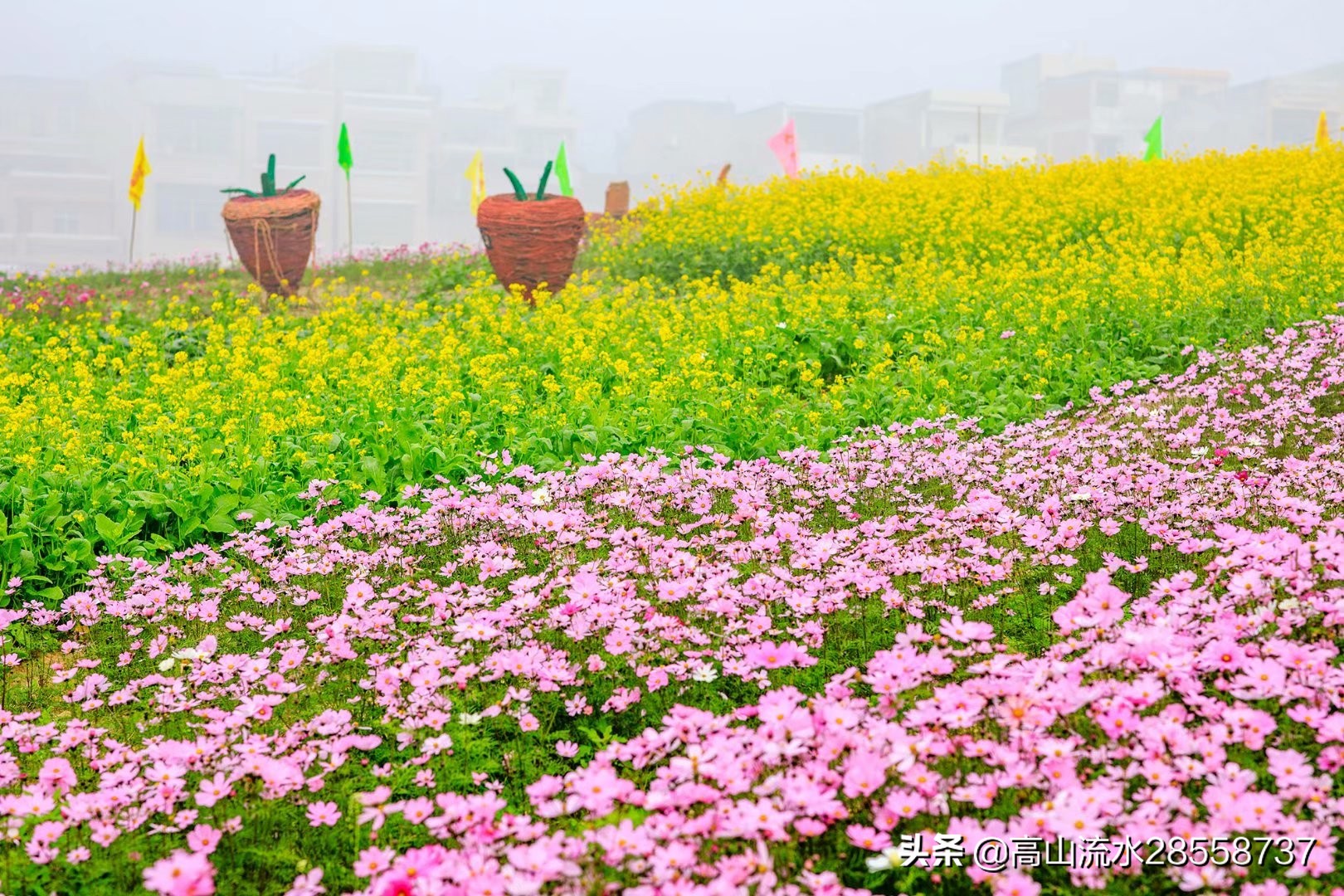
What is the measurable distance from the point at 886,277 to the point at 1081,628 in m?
12.1

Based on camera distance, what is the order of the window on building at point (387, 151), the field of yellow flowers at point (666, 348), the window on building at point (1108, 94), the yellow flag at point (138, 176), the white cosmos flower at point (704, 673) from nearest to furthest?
the white cosmos flower at point (704, 673) → the field of yellow flowers at point (666, 348) → the yellow flag at point (138, 176) → the window on building at point (387, 151) → the window on building at point (1108, 94)

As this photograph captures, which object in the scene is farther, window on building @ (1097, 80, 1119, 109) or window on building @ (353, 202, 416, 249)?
window on building @ (1097, 80, 1119, 109)

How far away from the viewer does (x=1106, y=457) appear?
595 cm

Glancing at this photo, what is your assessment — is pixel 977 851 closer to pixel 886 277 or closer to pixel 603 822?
pixel 603 822

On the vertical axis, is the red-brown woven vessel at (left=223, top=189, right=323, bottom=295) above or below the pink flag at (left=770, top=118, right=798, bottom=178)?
below

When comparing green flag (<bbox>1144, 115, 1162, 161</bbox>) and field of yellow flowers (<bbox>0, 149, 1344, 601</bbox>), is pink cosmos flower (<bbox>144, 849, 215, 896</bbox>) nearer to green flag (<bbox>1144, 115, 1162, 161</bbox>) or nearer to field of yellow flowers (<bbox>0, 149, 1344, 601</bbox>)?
field of yellow flowers (<bbox>0, 149, 1344, 601</bbox>)

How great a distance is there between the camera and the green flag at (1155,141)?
21531mm

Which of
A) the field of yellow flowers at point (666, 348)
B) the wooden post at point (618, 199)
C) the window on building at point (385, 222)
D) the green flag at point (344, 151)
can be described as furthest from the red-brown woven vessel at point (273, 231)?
the window on building at point (385, 222)

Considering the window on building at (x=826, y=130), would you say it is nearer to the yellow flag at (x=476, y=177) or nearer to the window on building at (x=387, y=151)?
the window on building at (x=387, y=151)

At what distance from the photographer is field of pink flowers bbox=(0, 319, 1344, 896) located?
235 cm

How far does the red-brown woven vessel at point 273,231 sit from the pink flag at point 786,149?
32.3 feet

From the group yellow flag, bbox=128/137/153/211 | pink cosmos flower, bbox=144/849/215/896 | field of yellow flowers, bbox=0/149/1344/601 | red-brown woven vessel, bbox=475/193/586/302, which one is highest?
yellow flag, bbox=128/137/153/211

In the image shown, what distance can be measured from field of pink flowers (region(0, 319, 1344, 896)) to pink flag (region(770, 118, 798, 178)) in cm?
1696

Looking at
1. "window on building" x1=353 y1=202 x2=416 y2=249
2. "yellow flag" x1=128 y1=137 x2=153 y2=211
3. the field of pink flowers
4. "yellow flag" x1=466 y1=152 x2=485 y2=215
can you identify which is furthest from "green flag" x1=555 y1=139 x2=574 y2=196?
"window on building" x1=353 y1=202 x2=416 y2=249
